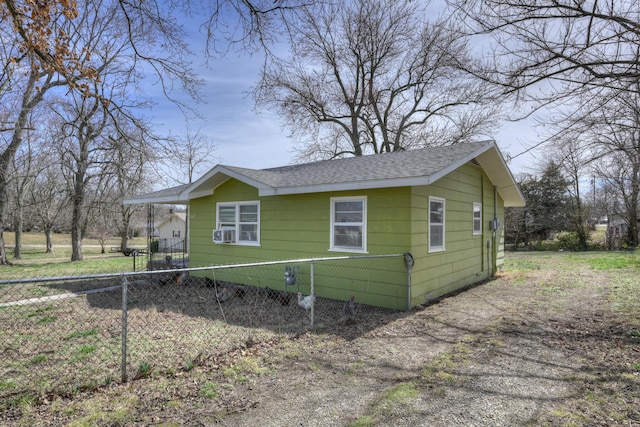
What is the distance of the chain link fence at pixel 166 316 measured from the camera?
12.1 ft

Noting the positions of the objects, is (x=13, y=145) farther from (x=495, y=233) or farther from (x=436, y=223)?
Answer: (x=495, y=233)

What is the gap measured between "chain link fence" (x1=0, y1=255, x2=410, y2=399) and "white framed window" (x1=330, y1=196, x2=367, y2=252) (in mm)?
363

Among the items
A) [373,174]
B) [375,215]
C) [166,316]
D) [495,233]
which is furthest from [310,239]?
[495,233]

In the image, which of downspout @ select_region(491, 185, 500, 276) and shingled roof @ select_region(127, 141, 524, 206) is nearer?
shingled roof @ select_region(127, 141, 524, 206)

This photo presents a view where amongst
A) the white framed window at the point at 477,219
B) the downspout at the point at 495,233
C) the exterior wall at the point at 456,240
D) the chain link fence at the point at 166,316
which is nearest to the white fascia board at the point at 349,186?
the exterior wall at the point at 456,240

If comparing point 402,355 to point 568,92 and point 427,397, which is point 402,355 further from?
point 568,92

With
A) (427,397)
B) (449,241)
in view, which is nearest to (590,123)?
(449,241)

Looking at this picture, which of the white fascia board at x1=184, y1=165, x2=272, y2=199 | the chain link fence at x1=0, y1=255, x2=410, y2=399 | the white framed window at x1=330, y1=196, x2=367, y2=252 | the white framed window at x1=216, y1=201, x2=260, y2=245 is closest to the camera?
the chain link fence at x1=0, y1=255, x2=410, y2=399

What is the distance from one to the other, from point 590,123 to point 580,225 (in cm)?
1984

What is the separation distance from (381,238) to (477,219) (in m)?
4.44

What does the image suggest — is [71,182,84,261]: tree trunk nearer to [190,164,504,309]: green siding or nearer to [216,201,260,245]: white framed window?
[190,164,504,309]: green siding

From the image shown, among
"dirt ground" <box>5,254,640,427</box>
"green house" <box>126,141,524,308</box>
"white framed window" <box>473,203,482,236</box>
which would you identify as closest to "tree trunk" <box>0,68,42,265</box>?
"green house" <box>126,141,524,308</box>

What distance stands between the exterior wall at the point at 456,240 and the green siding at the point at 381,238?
2cm

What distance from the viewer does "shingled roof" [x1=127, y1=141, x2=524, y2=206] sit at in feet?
20.5
